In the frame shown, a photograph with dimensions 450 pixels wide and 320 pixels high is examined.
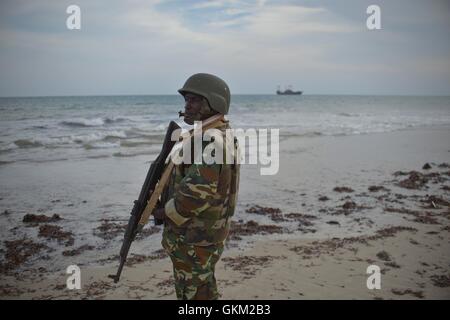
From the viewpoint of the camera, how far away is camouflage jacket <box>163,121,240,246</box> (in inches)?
93.9

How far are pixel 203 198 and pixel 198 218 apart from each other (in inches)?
9.8

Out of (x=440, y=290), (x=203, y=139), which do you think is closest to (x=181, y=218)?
(x=203, y=139)

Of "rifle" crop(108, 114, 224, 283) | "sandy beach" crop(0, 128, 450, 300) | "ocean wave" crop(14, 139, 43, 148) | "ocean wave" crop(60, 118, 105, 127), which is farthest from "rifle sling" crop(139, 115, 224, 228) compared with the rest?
"ocean wave" crop(60, 118, 105, 127)

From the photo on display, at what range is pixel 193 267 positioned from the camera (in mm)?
2676

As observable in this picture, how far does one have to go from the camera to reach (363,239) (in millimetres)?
5922

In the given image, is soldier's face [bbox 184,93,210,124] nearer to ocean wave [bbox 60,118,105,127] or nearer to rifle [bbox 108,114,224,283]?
rifle [bbox 108,114,224,283]

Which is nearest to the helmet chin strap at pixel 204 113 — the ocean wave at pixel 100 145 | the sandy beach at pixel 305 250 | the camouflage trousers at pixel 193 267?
the camouflage trousers at pixel 193 267

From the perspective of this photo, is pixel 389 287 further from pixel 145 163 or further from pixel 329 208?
pixel 145 163

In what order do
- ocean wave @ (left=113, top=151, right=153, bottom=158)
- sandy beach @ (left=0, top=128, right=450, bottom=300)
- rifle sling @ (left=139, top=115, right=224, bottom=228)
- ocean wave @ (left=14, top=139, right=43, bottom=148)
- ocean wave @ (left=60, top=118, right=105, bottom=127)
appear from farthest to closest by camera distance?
ocean wave @ (left=60, top=118, right=105, bottom=127)
ocean wave @ (left=14, top=139, right=43, bottom=148)
ocean wave @ (left=113, top=151, right=153, bottom=158)
sandy beach @ (left=0, top=128, right=450, bottom=300)
rifle sling @ (left=139, top=115, right=224, bottom=228)

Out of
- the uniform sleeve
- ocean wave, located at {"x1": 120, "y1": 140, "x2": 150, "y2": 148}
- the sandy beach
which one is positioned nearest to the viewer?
the uniform sleeve

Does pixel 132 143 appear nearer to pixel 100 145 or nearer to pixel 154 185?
pixel 100 145

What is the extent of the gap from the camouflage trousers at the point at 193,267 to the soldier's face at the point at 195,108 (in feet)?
2.99

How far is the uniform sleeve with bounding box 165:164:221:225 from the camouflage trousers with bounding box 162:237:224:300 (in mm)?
355
